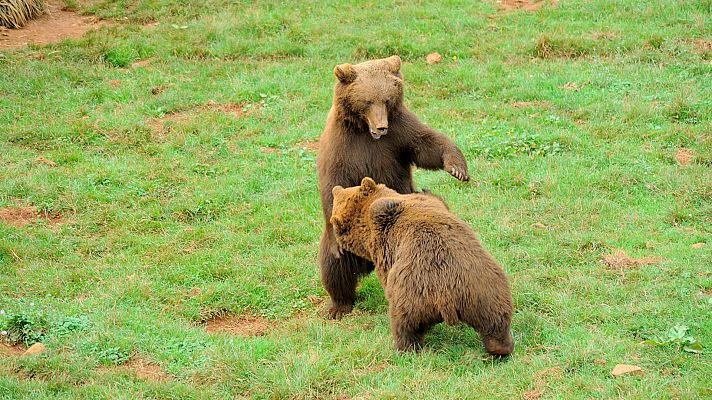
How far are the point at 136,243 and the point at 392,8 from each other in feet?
24.4

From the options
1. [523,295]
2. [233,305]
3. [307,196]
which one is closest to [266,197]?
[307,196]

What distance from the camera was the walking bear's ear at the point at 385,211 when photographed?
688cm

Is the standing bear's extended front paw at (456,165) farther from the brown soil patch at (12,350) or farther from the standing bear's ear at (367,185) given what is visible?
the brown soil patch at (12,350)

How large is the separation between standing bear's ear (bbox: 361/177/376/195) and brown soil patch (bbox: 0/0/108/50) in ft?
29.7

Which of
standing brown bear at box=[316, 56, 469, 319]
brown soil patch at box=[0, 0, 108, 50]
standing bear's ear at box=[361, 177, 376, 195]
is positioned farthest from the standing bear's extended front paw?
brown soil patch at box=[0, 0, 108, 50]

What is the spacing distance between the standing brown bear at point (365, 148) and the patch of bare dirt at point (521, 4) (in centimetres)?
787

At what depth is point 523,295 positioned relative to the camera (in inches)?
299

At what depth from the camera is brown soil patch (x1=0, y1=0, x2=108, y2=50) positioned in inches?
578

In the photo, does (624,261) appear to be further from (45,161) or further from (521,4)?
(521,4)

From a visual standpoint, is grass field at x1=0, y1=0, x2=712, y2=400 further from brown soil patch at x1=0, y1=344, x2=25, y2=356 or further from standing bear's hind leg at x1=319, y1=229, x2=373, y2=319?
standing bear's hind leg at x1=319, y1=229, x2=373, y2=319

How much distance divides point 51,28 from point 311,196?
7254 millimetres

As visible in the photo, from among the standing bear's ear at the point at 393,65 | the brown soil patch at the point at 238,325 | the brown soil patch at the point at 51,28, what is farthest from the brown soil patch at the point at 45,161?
the standing bear's ear at the point at 393,65

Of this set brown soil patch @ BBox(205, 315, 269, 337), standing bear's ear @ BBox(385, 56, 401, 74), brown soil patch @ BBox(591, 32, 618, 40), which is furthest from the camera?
brown soil patch @ BBox(591, 32, 618, 40)

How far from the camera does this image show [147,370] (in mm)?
6715
